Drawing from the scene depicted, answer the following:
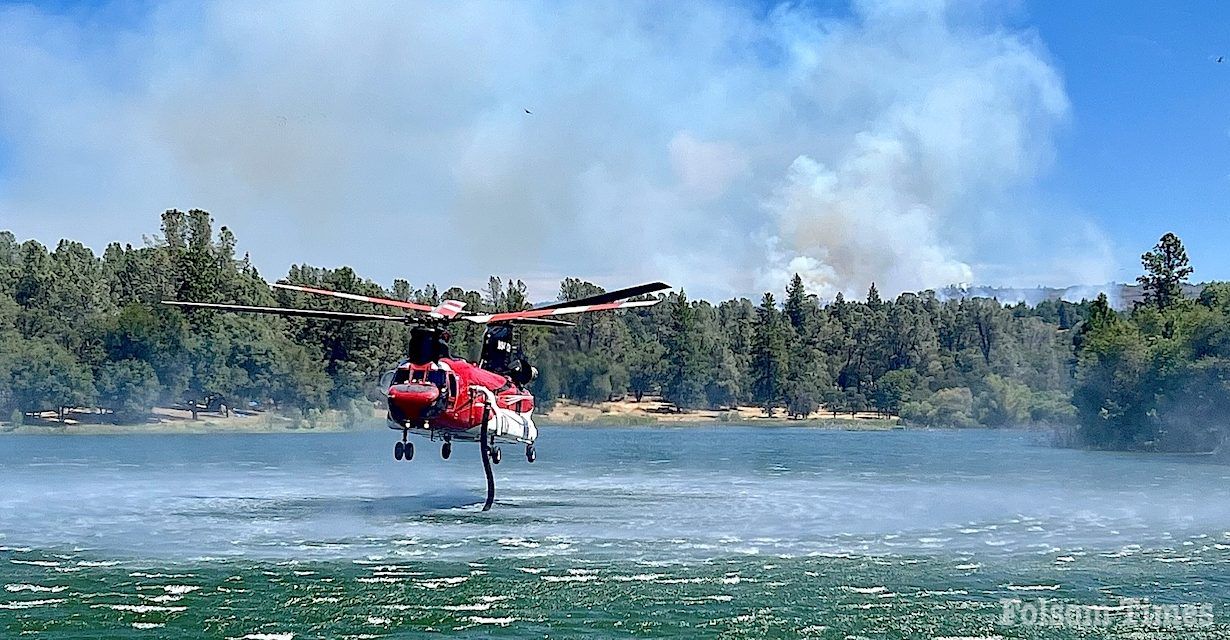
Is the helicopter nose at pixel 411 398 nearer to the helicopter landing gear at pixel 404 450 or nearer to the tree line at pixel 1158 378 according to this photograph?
the helicopter landing gear at pixel 404 450

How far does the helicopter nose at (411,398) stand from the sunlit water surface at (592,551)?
6.05 metres

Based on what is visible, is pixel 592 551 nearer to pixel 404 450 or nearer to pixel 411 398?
pixel 404 450

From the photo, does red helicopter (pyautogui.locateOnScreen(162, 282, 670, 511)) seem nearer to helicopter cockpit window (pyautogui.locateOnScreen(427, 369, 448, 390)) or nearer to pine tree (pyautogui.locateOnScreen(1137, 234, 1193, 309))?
helicopter cockpit window (pyautogui.locateOnScreen(427, 369, 448, 390))

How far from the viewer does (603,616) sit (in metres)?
40.5

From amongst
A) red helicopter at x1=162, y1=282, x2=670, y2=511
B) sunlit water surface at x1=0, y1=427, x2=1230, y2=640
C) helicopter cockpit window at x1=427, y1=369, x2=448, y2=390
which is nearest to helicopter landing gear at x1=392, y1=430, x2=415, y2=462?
red helicopter at x1=162, y1=282, x2=670, y2=511

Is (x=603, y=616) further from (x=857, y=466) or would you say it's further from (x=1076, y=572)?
(x=857, y=466)

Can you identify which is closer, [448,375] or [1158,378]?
[448,375]

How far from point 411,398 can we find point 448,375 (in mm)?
2249

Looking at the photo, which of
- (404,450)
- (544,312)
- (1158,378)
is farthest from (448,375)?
(1158,378)

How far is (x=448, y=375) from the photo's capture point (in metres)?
44.8

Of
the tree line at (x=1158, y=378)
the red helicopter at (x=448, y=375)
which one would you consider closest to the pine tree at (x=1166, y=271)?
the tree line at (x=1158, y=378)

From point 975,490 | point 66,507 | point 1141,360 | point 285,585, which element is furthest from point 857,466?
point 285,585

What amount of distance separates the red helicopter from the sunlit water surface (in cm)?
526

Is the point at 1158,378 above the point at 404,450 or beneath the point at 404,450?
above
